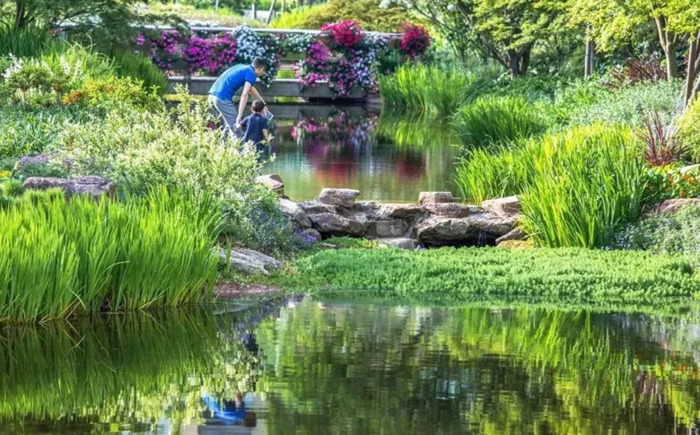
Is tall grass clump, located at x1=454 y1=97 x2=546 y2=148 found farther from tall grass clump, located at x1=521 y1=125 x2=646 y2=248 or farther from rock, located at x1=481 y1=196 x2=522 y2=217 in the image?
tall grass clump, located at x1=521 y1=125 x2=646 y2=248

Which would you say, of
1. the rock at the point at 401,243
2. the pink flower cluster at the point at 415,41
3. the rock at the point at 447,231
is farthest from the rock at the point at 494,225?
the pink flower cluster at the point at 415,41

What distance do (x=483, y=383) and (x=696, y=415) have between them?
1.28m

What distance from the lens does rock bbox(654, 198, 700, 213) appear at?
1380 cm

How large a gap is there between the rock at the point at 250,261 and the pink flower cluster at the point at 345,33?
94.5 ft

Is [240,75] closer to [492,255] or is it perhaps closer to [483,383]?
[492,255]

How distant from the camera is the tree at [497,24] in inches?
1270

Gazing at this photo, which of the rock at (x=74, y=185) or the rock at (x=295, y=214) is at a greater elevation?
the rock at (x=74, y=185)

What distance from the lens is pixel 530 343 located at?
31.9ft

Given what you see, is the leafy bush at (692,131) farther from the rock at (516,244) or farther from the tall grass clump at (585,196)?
the rock at (516,244)

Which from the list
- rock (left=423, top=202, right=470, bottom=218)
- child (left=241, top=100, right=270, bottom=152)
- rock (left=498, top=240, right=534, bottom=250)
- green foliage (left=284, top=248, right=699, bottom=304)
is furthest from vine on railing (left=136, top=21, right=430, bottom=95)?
green foliage (left=284, top=248, right=699, bottom=304)

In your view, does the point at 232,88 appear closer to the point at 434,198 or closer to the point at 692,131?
the point at 434,198

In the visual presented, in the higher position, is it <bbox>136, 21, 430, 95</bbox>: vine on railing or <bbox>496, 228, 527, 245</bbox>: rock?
<bbox>136, 21, 430, 95</bbox>: vine on railing

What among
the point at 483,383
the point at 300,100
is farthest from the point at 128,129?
the point at 300,100

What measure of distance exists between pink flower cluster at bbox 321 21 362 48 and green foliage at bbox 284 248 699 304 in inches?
1123
